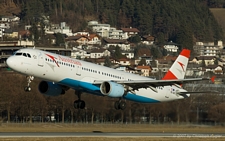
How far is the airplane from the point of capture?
230 ft

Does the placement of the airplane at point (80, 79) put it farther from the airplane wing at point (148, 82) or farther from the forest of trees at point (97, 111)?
the forest of trees at point (97, 111)

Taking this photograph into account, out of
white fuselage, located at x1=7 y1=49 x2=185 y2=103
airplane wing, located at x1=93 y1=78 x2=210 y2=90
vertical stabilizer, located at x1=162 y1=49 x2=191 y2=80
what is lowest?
airplane wing, located at x1=93 y1=78 x2=210 y2=90

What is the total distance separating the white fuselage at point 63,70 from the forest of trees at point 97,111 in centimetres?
1824

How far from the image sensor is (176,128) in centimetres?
10081

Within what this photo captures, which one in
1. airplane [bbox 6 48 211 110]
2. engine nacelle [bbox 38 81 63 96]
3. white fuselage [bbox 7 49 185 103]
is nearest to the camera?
white fuselage [bbox 7 49 185 103]

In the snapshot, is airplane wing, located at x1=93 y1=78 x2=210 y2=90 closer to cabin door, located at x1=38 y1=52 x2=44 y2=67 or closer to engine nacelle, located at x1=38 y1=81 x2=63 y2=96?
engine nacelle, located at x1=38 y1=81 x2=63 y2=96

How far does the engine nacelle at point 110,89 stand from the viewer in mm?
74688

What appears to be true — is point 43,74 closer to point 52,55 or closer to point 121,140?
point 52,55

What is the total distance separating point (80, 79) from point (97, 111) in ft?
98.4

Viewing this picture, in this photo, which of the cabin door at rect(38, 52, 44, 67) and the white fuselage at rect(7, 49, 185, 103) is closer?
the white fuselage at rect(7, 49, 185, 103)

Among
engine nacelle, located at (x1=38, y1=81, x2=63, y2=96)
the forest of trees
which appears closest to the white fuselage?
engine nacelle, located at (x1=38, y1=81, x2=63, y2=96)

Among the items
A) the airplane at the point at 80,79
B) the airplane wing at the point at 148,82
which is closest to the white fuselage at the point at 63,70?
the airplane at the point at 80,79

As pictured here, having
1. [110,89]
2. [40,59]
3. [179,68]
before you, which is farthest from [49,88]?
[179,68]

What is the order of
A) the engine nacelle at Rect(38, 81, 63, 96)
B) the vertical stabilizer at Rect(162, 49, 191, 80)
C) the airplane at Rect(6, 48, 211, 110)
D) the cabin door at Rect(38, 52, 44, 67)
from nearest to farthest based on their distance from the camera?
the airplane at Rect(6, 48, 211, 110) → the cabin door at Rect(38, 52, 44, 67) → the engine nacelle at Rect(38, 81, 63, 96) → the vertical stabilizer at Rect(162, 49, 191, 80)
